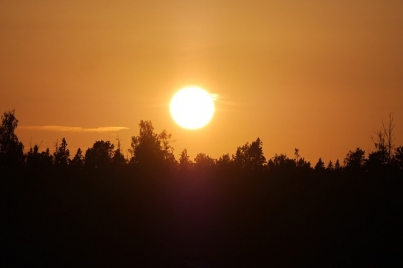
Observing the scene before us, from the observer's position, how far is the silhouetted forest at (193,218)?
37.2m

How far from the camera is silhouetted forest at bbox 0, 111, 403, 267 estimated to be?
37250mm

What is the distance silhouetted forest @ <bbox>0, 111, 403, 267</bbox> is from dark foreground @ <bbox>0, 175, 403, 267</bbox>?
0.06 m

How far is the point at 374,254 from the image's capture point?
3541cm

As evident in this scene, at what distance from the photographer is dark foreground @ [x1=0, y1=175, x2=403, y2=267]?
122ft

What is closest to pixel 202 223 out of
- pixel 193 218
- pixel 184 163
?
pixel 193 218

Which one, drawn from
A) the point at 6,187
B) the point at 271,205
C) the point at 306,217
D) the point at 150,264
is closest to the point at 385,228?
the point at 306,217

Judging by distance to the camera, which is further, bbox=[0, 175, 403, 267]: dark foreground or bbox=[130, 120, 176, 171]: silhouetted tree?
bbox=[130, 120, 176, 171]: silhouetted tree

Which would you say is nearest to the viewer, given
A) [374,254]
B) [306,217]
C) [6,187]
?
[374,254]

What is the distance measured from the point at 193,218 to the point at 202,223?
3.81 ft

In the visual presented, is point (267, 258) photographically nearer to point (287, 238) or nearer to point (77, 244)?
point (287, 238)

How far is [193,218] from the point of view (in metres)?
46.6

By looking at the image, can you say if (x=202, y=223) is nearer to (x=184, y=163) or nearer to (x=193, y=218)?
Result: (x=193, y=218)

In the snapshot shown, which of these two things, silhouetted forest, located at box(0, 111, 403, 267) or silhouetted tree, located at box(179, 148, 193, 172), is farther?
silhouetted tree, located at box(179, 148, 193, 172)

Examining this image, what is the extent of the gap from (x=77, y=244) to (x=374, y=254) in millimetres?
16548
